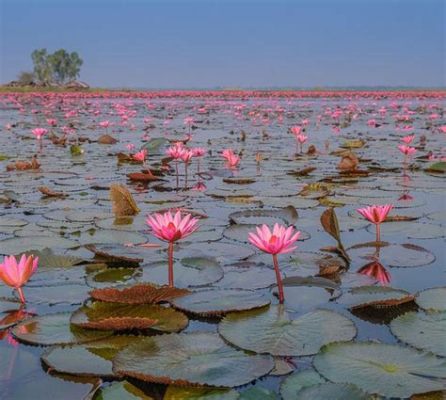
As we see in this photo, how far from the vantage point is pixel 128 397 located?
4.04 ft

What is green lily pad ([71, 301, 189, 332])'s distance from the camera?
5.09ft

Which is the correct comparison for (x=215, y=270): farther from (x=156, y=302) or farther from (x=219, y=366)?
(x=219, y=366)

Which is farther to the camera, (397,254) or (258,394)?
(397,254)

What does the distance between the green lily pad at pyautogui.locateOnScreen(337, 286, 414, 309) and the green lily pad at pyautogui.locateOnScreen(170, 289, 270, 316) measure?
0.88 feet

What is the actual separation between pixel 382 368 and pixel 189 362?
46 cm

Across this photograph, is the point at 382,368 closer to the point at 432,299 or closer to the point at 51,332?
the point at 432,299

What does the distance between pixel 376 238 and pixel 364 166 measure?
2733 mm

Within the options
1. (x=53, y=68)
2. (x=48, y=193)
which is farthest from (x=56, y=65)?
(x=48, y=193)

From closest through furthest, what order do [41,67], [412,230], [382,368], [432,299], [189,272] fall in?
1. [382,368]
2. [432,299]
3. [189,272]
4. [412,230]
5. [41,67]

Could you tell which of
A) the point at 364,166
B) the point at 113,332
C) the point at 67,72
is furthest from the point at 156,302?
the point at 67,72

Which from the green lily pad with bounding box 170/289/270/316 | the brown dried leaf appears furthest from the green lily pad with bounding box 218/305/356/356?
the brown dried leaf

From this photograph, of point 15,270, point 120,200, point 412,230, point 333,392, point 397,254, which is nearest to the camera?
point 333,392

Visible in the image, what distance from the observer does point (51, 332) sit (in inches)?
62.4

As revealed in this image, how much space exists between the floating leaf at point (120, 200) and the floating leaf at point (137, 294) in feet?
4.05
